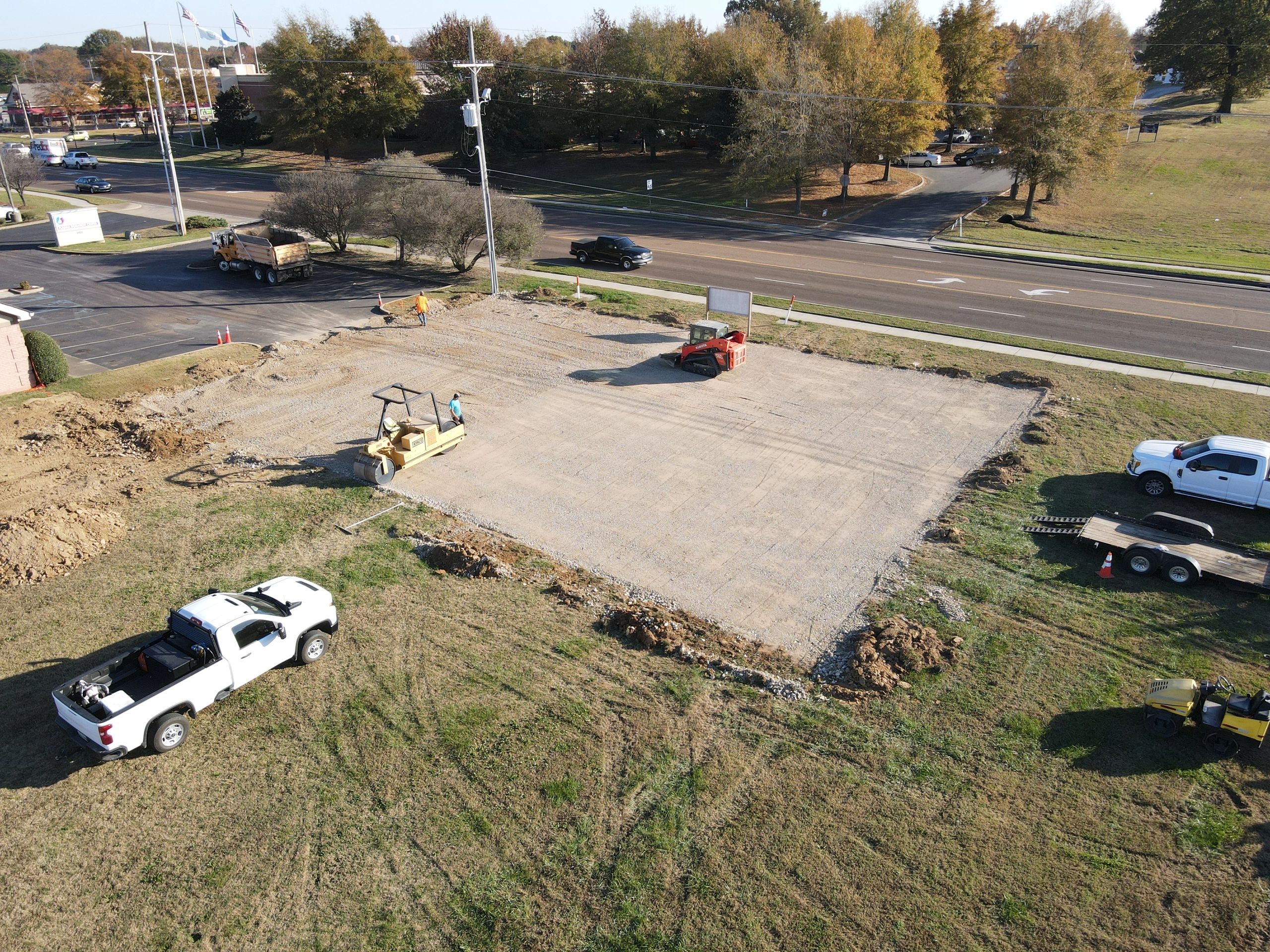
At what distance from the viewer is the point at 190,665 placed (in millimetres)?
12281

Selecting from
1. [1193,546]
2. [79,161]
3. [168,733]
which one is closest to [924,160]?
[1193,546]

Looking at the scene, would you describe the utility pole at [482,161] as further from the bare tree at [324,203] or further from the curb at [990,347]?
the bare tree at [324,203]

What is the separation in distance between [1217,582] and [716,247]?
109ft

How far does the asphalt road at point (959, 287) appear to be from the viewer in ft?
98.6

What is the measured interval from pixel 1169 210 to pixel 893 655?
5224cm

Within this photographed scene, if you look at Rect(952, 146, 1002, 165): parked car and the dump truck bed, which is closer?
the dump truck bed

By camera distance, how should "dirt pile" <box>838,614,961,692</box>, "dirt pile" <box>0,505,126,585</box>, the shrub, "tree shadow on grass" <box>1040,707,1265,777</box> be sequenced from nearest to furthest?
"tree shadow on grass" <box>1040,707,1265,777</box> < "dirt pile" <box>838,614,961,692</box> < "dirt pile" <box>0,505,126,585</box> < the shrub

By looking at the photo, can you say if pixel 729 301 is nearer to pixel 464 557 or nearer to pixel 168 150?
pixel 464 557

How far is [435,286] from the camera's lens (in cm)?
3612

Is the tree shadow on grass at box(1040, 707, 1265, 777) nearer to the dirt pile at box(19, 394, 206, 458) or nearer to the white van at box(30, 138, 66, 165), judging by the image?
the dirt pile at box(19, 394, 206, 458)

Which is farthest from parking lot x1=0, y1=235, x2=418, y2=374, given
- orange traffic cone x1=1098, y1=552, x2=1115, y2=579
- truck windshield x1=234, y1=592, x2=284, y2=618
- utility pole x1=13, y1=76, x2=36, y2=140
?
utility pole x1=13, y1=76, x2=36, y2=140

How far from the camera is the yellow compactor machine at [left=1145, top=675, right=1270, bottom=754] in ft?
36.7

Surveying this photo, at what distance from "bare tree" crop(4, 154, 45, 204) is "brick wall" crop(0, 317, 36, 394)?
138 ft

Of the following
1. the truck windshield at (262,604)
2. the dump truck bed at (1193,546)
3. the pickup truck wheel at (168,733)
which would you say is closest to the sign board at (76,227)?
the truck windshield at (262,604)
